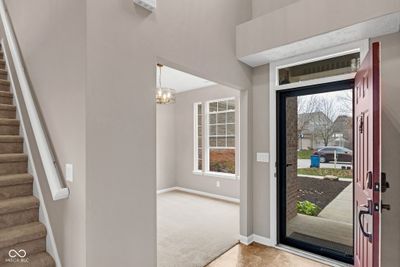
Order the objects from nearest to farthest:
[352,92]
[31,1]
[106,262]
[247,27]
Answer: [106,262] → [31,1] → [352,92] → [247,27]

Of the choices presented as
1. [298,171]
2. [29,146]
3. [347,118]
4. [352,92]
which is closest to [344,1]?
[352,92]

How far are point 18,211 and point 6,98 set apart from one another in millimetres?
1608

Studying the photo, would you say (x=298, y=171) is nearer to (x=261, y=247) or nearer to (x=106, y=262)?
(x=261, y=247)

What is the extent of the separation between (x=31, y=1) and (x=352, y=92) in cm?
368

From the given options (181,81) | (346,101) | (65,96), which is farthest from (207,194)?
(65,96)

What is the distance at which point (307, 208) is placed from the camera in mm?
3178

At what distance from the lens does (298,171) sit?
323 centimetres

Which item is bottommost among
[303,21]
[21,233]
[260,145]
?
[21,233]

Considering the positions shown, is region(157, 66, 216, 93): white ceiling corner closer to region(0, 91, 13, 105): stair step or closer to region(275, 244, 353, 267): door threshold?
region(0, 91, 13, 105): stair step

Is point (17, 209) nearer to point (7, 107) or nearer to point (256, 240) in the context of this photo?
point (7, 107)

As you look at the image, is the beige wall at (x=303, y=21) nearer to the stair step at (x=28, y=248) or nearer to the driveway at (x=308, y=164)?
the driveway at (x=308, y=164)

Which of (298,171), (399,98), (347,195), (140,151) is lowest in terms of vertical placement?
(347,195)

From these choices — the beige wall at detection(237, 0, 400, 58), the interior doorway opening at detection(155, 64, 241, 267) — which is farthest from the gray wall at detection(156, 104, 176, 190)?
the beige wall at detection(237, 0, 400, 58)

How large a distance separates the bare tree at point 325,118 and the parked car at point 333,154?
89 mm
